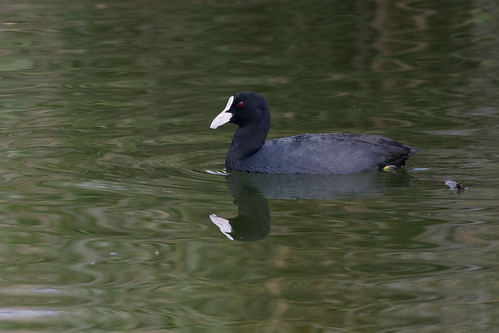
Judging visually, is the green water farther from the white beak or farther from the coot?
the white beak

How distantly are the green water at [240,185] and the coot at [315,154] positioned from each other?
0.53ft

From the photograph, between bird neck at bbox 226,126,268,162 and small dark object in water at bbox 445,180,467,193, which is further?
bird neck at bbox 226,126,268,162

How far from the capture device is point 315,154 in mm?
8914

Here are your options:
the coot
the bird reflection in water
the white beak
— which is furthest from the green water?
the white beak

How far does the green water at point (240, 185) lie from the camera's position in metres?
5.65

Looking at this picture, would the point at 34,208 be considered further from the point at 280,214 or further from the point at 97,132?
the point at 97,132

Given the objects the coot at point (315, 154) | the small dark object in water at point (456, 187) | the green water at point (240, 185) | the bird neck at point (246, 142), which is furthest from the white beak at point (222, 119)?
the small dark object in water at point (456, 187)

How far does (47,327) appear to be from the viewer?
530 centimetres

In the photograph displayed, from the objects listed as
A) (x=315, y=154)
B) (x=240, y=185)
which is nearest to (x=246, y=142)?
(x=240, y=185)

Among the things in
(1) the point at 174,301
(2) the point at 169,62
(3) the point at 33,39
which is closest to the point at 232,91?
(2) the point at 169,62

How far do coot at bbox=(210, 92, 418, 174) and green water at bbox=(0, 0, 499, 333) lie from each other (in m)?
0.16

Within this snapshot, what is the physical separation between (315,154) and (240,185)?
0.75 metres

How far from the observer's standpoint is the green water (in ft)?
18.5

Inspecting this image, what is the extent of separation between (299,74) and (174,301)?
883 cm
